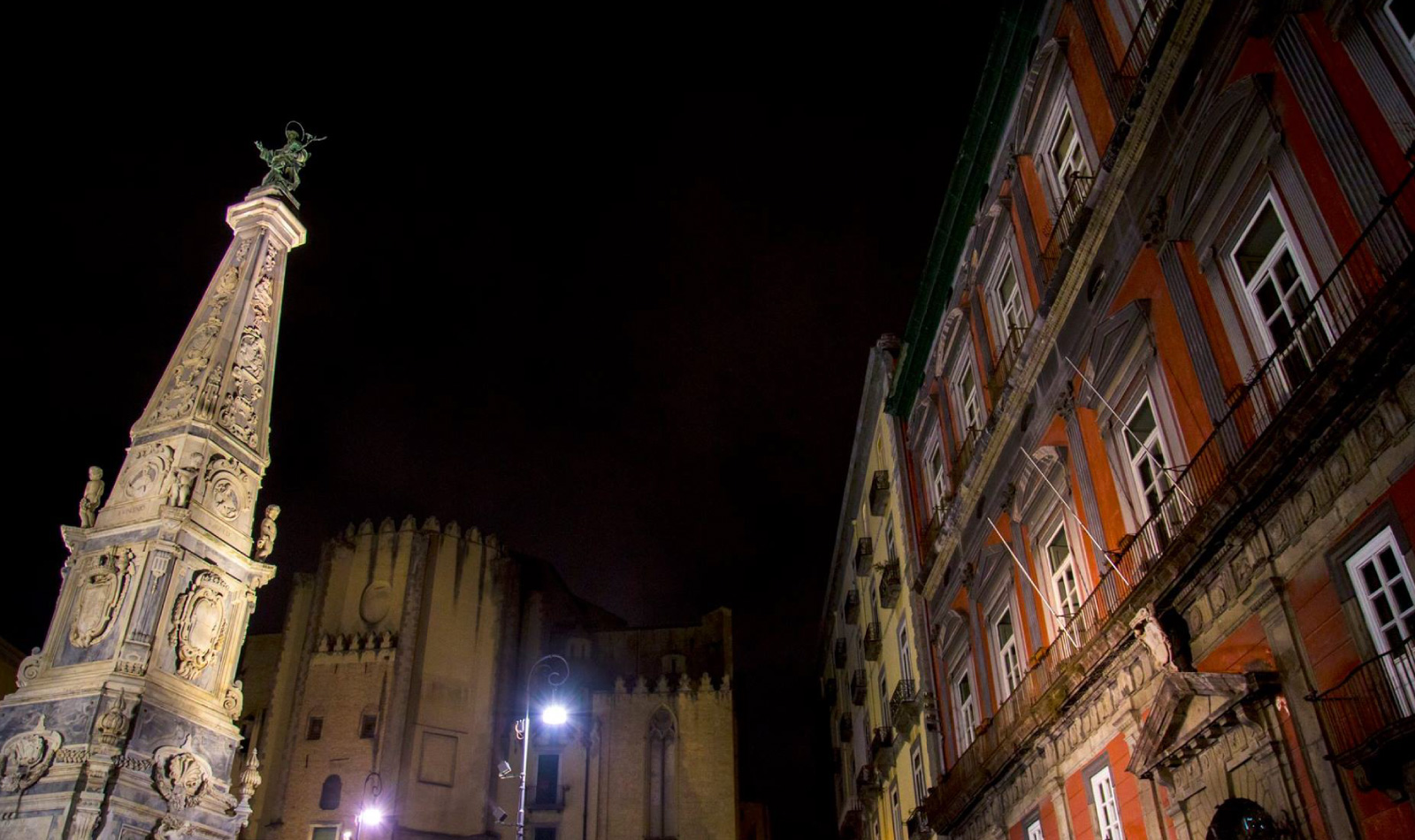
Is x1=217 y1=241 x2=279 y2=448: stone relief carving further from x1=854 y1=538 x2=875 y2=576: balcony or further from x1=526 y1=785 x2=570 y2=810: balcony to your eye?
x1=526 y1=785 x2=570 y2=810: balcony

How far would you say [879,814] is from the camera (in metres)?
30.3

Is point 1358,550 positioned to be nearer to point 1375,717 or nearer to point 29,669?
point 1375,717

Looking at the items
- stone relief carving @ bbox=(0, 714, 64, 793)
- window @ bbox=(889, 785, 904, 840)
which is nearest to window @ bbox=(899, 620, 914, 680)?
window @ bbox=(889, 785, 904, 840)

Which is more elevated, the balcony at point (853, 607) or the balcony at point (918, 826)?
the balcony at point (853, 607)

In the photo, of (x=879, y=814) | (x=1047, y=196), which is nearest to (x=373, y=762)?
(x=879, y=814)

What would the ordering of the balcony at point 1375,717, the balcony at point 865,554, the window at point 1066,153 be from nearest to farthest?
the balcony at point 1375,717 < the window at point 1066,153 < the balcony at point 865,554

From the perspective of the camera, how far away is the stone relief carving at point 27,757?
45.3 ft

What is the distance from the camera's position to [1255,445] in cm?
911

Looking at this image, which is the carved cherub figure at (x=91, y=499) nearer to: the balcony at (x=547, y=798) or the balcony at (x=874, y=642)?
the balcony at (x=874, y=642)

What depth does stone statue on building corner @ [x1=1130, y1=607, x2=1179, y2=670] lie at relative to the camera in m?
10.8

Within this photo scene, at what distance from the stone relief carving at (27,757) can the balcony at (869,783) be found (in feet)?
71.0

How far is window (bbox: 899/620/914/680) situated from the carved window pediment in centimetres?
1358

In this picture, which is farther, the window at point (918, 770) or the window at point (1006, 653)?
the window at point (918, 770)

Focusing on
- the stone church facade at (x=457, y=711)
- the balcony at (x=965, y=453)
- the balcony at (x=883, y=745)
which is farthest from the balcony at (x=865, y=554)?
the stone church facade at (x=457, y=711)
